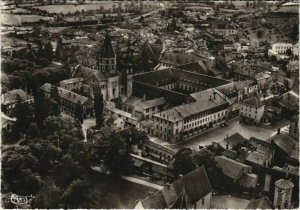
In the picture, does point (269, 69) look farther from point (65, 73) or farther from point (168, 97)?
point (65, 73)

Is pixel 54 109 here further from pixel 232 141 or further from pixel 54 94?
pixel 232 141

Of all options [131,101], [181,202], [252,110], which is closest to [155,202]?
[181,202]

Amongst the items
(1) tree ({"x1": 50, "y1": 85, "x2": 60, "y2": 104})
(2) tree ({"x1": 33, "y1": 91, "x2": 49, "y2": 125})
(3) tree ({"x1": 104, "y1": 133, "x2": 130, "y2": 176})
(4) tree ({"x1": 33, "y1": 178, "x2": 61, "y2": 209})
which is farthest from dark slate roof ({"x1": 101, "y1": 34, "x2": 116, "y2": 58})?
(4) tree ({"x1": 33, "y1": 178, "x2": 61, "y2": 209})

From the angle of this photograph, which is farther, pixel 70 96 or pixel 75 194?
pixel 70 96

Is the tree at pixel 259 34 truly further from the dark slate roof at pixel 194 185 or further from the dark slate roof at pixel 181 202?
the dark slate roof at pixel 181 202

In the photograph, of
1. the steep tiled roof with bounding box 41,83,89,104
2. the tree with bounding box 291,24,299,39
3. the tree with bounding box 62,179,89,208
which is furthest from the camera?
the tree with bounding box 291,24,299,39

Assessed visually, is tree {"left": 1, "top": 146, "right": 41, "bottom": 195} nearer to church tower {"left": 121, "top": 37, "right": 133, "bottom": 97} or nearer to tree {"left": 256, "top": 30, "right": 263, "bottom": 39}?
church tower {"left": 121, "top": 37, "right": 133, "bottom": 97}

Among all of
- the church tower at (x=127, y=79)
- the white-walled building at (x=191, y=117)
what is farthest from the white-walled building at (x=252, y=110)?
the church tower at (x=127, y=79)
